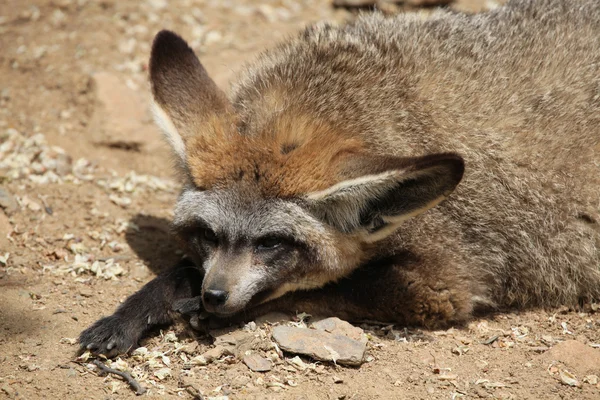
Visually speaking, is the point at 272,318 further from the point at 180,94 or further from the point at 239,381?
the point at 180,94

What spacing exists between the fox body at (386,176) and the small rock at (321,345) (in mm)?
406

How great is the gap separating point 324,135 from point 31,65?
6001 millimetres

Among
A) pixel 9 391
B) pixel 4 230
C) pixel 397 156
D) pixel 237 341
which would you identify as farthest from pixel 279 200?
pixel 4 230

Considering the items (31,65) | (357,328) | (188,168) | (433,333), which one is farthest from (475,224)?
(31,65)

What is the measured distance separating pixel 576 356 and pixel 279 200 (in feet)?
8.87

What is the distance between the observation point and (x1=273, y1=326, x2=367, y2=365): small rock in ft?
17.2

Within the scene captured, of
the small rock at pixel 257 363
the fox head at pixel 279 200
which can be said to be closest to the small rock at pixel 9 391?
the fox head at pixel 279 200

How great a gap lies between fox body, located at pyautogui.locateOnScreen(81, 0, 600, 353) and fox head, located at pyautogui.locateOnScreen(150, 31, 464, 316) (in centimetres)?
1

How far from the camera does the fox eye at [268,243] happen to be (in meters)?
5.45

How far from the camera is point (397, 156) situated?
5.51 metres

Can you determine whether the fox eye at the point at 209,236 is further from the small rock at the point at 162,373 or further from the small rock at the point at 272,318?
the small rock at the point at 162,373

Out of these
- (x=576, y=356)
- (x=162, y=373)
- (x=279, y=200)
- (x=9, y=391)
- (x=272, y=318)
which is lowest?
(x=9, y=391)


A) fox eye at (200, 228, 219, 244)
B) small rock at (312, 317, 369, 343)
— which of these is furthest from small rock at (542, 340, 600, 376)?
fox eye at (200, 228, 219, 244)

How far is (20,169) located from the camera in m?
8.03
